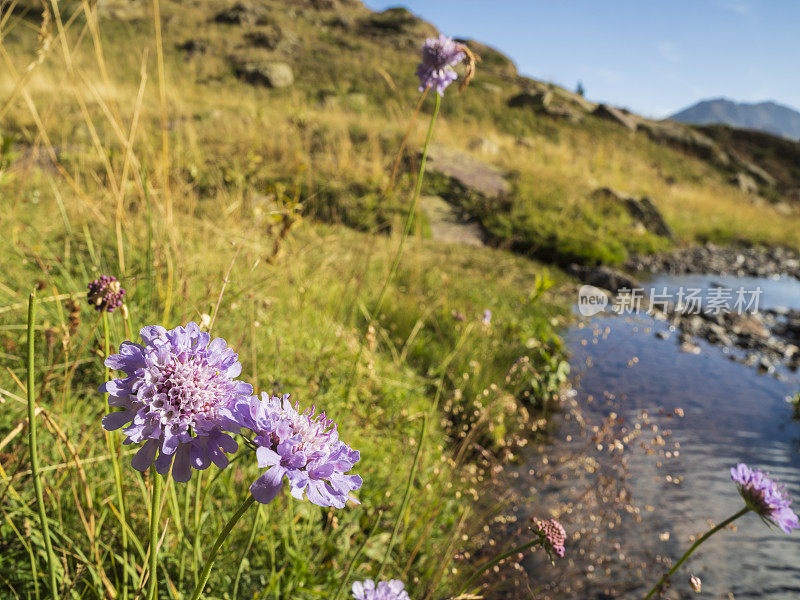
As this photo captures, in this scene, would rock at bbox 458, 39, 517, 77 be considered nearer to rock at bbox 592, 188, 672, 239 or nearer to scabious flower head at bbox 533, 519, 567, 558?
rock at bbox 592, 188, 672, 239

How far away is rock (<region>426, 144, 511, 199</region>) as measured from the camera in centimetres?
850

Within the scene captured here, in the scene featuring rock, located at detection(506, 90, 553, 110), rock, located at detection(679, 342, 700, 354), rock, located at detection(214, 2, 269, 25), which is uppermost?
rock, located at detection(214, 2, 269, 25)

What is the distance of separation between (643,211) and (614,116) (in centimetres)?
1570

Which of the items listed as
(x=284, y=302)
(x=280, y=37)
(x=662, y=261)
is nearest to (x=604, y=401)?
(x=284, y=302)

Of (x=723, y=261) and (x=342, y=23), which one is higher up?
(x=342, y=23)

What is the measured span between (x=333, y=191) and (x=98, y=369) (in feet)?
16.2

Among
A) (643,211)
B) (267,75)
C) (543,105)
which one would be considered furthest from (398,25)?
(643,211)

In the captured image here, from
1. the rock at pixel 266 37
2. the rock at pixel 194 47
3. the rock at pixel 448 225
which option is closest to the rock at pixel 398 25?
the rock at pixel 266 37

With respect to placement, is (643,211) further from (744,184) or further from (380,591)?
(744,184)

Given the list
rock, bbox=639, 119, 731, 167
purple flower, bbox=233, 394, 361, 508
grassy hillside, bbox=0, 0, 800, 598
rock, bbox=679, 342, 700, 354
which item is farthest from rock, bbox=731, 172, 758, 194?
purple flower, bbox=233, 394, 361, 508

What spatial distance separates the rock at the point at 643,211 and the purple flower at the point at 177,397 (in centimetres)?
1038

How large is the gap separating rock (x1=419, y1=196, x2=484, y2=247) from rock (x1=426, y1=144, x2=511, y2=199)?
0.65 meters

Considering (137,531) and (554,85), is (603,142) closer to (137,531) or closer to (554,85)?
(554,85)

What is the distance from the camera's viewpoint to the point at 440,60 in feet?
5.57
